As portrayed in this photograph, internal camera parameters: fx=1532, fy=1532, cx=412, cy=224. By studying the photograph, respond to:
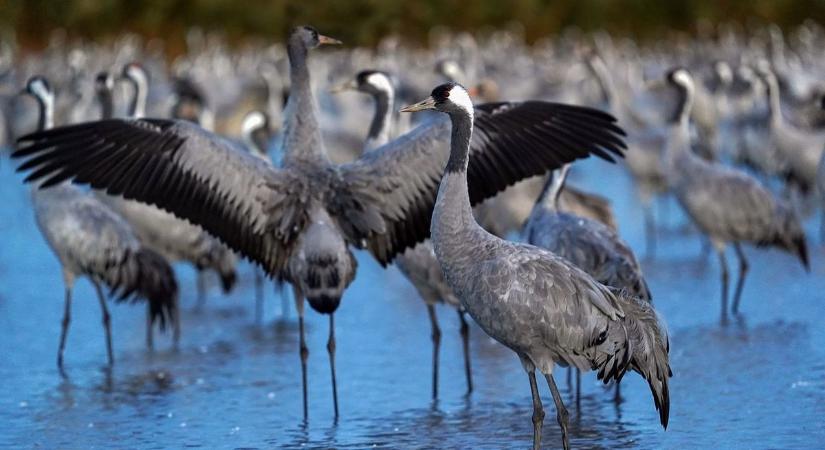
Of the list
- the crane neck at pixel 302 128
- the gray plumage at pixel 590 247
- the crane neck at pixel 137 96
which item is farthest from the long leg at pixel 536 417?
the crane neck at pixel 137 96

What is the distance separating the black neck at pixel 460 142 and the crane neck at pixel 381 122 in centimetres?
273

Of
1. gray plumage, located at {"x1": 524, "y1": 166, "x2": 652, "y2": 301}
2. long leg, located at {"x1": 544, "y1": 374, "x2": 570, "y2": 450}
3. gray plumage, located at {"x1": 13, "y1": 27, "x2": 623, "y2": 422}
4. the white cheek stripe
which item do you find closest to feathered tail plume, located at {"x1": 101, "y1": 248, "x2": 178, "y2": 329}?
gray plumage, located at {"x1": 13, "y1": 27, "x2": 623, "y2": 422}

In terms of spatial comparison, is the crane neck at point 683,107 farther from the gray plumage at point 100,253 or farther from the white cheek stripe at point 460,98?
the white cheek stripe at point 460,98

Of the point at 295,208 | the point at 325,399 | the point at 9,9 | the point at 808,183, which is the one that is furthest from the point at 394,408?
the point at 9,9

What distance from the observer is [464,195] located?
6496 mm

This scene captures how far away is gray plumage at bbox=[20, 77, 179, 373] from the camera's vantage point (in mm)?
9859

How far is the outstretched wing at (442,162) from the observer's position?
7969 mm

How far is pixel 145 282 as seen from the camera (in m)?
10.1

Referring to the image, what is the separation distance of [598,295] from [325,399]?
2.44 m

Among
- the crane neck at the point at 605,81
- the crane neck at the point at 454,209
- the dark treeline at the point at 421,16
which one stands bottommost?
the crane neck at the point at 454,209

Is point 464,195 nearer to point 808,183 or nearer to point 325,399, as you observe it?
point 325,399

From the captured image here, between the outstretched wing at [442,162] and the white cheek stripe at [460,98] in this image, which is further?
the outstretched wing at [442,162]

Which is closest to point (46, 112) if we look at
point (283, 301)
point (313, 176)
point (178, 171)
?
point (283, 301)

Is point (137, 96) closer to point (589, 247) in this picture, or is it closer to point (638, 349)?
point (589, 247)
